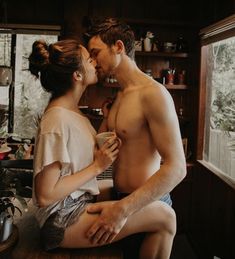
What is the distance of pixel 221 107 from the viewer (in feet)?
10.1

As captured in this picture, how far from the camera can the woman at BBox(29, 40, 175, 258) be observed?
4.23ft

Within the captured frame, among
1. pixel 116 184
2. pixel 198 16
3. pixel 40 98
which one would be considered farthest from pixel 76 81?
pixel 198 16

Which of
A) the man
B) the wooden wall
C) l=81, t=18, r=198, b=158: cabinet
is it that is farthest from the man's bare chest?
l=81, t=18, r=198, b=158: cabinet

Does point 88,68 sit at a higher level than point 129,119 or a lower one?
higher

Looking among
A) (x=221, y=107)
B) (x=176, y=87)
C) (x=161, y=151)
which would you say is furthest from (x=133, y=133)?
(x=176, y=87)

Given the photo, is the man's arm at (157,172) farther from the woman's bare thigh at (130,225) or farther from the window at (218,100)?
the window at (218,100)

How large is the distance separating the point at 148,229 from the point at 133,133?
0.44m

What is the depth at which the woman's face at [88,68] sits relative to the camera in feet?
4.82

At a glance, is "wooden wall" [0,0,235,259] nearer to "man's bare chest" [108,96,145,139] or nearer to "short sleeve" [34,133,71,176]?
"man's bare chest" [108,96,145,139]

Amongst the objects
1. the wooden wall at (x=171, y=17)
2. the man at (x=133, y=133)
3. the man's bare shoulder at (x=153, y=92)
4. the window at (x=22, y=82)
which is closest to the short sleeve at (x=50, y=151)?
the man at (x=133, y=133)

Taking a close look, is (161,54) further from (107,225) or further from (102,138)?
(107,225)

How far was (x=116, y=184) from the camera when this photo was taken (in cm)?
169

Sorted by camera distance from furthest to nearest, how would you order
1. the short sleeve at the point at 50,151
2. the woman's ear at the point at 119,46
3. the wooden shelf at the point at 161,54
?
the wooden shelf at the point at 161,54 → the woman's ear at the point at 119,46 → the short sleeve at the point at 50,151

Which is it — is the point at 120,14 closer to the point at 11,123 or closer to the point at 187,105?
the point at 187,105
